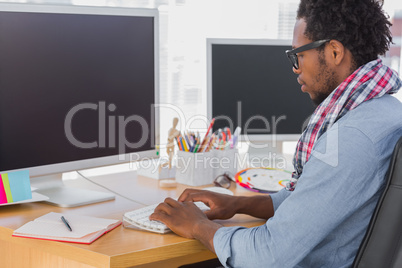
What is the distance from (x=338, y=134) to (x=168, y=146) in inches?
35.5

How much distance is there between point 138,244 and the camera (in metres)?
1.11

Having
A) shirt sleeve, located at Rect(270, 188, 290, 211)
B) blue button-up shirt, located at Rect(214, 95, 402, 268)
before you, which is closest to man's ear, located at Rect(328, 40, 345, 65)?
blue button-up shirt, located at Rect(214, 95, 402, 268)

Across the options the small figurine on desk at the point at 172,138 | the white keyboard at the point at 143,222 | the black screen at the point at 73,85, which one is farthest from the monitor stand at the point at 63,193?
the small figurine on desk at the point at 172,138

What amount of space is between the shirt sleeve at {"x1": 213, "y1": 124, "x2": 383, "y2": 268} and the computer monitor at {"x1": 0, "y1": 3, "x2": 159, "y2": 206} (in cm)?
65

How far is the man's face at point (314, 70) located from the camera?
45.2 inches

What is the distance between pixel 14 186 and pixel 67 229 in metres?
0.29

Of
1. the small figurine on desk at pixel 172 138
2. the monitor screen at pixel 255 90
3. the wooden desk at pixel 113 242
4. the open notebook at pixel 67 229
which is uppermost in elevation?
the monitor screen at pixel 255 90

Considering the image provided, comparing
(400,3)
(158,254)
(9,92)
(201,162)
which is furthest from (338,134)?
(400,3)

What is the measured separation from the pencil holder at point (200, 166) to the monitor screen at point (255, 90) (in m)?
0.24

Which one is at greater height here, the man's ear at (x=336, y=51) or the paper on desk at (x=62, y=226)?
the man's ear at (x=336, y=51)

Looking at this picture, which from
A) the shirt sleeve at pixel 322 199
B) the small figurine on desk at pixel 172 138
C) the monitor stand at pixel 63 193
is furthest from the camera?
the small figurine on desk at pixel 172 138

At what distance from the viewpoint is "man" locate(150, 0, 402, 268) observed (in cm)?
98

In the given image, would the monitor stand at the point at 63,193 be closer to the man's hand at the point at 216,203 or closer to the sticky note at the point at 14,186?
the sticky note at the point at 14,186

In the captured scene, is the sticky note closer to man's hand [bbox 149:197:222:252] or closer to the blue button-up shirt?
man's hand [bbox 149:197:222:252]
